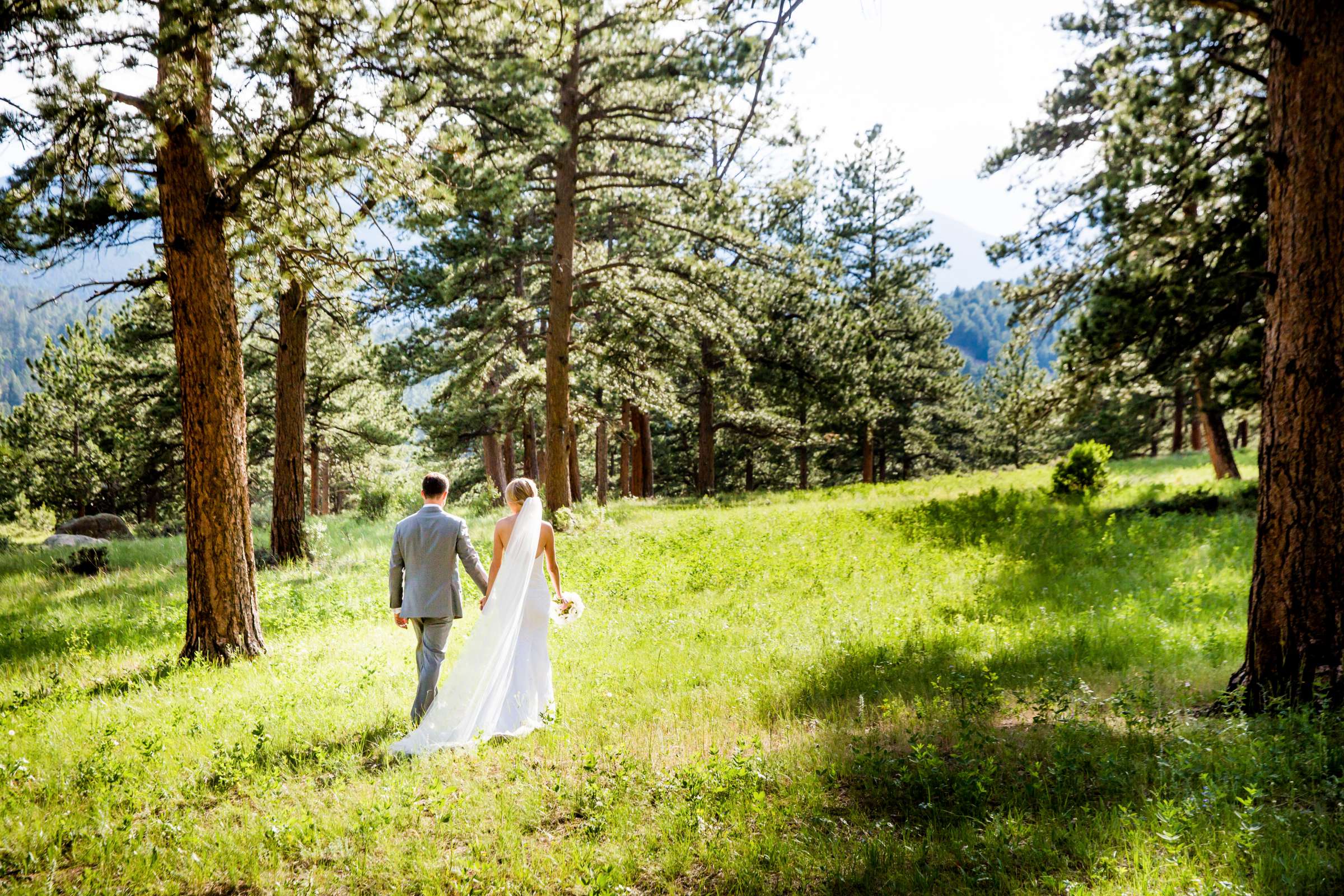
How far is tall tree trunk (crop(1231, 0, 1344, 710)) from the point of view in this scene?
4844 millimetres

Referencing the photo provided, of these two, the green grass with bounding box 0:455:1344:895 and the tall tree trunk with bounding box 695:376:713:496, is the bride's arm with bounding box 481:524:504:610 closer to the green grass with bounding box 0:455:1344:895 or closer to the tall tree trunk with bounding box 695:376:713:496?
the green grass with bounding box 0:455:1344:895

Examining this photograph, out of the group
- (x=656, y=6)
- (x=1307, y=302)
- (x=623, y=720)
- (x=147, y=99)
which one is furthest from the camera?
(x=147, y=99)

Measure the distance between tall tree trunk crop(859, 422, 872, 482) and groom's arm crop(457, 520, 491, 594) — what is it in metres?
30.6

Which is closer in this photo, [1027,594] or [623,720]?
[623,720]

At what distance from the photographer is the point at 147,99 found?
6750 mm

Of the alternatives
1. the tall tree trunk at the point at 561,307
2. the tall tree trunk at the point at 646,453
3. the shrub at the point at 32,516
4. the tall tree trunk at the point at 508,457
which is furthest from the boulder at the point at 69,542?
the shrub at the point at 32,516

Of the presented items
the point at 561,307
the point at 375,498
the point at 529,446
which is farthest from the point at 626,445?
the point at 561,307

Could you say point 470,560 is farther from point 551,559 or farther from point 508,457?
point 508,457

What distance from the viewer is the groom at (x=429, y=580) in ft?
19.6

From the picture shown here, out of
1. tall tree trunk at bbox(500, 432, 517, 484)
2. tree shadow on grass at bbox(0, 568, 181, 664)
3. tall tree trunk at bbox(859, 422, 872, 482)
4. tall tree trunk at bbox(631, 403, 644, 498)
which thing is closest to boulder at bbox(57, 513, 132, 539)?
tall tree trunk at bbox(500, 432, 517, 484)

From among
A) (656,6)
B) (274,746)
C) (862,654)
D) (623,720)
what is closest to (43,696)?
(274,746)

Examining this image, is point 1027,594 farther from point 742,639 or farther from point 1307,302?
point 1307,302

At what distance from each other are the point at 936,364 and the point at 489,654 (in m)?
36.3

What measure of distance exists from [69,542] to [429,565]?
20649mm
